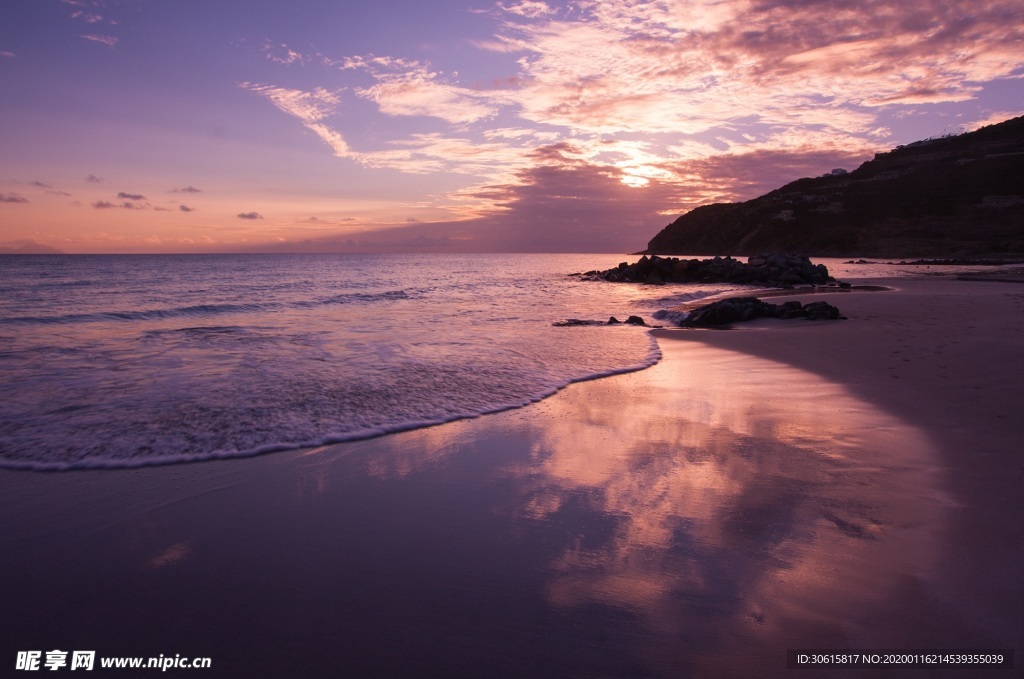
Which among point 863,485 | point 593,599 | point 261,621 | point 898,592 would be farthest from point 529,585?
point 863,485

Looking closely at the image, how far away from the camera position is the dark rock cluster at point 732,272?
3266 cm

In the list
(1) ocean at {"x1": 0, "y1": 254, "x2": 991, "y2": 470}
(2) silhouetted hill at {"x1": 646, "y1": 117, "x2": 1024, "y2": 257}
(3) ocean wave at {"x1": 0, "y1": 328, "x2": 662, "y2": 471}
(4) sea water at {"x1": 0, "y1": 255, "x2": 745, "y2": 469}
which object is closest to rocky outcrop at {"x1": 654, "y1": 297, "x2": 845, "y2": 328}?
(1) ocean at {"x1": 0, "y1": 254, "x2": 991, "y2": 470}

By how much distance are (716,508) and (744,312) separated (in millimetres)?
13035

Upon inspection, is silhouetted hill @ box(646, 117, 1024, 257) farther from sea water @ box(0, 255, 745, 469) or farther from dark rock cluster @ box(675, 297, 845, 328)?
sea water @ box(0, 255, 745, 469)

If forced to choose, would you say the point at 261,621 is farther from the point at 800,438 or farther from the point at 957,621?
the point at 800,438

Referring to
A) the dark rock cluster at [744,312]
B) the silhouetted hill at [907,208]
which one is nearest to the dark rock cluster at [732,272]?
the dark rock cluster at [744,312]

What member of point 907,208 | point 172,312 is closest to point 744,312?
point 172,312

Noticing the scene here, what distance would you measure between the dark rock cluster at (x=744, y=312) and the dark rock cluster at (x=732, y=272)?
60.3 ft

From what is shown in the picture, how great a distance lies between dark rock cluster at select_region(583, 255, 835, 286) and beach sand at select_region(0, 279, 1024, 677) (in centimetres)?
2894

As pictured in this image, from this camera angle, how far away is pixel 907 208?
240ft

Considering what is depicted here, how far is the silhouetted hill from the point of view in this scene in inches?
2461

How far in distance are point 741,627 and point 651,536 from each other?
0.98 meters

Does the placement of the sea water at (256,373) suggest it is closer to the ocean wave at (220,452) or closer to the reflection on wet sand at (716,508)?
the ocean wave at (220,452)

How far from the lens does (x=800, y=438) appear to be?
5.64m
